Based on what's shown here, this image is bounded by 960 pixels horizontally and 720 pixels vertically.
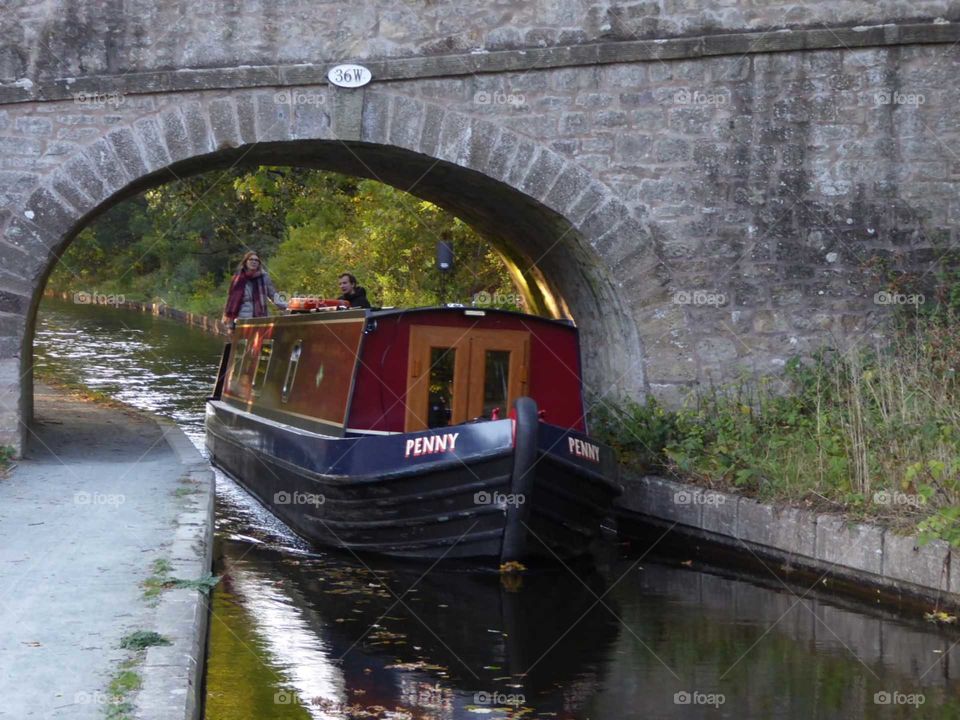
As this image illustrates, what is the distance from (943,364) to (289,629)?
5.04m

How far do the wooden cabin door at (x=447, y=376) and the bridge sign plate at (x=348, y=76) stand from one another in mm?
2077

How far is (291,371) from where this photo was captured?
10898 mm

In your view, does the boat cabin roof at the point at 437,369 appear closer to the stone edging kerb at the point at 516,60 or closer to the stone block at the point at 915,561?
the stone edging kerb at the point at 516,60

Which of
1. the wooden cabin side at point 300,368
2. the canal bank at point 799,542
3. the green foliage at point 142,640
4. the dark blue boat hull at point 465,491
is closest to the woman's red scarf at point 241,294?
the wooden cabin side at point 300,368

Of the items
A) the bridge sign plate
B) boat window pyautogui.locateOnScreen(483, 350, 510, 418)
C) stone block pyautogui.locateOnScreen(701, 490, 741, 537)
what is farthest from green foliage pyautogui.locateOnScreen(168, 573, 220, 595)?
the bridge sign plate

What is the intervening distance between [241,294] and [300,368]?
3.51 meters

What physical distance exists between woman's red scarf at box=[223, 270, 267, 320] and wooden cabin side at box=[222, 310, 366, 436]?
0.55 metres

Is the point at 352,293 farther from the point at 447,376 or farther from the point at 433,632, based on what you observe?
the point at 433,632

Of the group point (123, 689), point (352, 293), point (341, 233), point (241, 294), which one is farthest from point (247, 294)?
point (123, 689)

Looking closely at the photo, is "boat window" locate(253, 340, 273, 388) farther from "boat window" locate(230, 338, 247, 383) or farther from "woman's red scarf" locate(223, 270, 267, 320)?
"woman's red scarf" locate(223, 270, 267, 320)

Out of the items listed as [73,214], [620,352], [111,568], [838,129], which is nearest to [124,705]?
[111,568]

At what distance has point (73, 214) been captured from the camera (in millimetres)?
9891

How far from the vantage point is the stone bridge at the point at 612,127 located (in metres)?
9.90

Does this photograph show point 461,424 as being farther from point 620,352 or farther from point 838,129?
point 838,129
